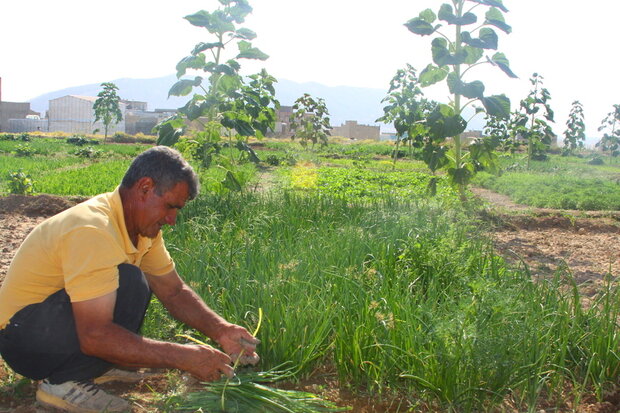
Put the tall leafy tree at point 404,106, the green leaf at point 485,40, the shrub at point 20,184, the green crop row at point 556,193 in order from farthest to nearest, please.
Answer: the tall leafy tree at point 404,106 → the green crop row at point 556,193 → the shrub at point 20,184 → the green leaf at point 485,40

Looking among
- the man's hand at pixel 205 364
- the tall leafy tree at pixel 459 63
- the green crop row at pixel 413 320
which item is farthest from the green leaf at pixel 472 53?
the man's hand at pixel 205 364

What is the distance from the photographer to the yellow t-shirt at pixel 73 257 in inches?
83.4

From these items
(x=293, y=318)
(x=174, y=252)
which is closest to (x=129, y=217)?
(x=293, y=318)

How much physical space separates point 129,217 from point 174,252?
1604 millimetres

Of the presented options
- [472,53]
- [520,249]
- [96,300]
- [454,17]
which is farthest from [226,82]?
[96,300]

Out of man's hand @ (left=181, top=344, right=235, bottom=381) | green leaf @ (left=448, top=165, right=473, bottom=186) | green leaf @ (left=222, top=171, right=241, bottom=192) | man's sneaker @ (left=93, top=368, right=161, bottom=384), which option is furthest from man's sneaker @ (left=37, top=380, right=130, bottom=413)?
green leaf @ (left=448, top=165, right=473, bottom=186)

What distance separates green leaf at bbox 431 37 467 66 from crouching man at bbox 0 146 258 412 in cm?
567

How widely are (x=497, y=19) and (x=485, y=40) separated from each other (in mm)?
312

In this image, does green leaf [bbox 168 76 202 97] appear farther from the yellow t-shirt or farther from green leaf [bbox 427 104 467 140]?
the yellow t-shirt

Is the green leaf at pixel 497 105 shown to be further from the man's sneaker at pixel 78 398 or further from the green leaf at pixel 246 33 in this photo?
the man's sneaker at pixel 78 398

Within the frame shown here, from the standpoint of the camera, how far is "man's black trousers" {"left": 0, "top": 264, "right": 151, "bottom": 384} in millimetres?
2301

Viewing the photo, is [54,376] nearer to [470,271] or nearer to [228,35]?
[470,271]

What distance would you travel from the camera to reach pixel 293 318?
260 centimetres

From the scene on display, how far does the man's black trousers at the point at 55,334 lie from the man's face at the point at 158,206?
187mm
